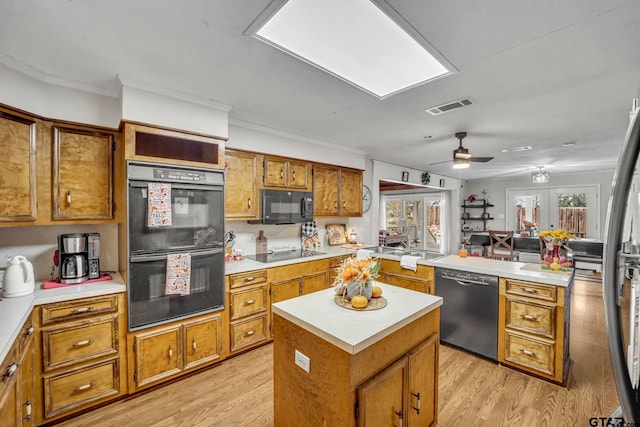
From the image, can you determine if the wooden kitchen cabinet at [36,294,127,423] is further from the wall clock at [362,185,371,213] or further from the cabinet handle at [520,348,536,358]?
the wall clock at [362,185,371,213]

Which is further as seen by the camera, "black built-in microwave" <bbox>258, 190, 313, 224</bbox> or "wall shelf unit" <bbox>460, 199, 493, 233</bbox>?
"wall shelf unit" <bbox>460, 199, 493, 233</bbox>

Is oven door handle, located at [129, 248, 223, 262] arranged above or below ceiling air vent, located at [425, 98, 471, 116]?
below

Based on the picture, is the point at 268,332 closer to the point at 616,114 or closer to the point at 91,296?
the point at 91,296

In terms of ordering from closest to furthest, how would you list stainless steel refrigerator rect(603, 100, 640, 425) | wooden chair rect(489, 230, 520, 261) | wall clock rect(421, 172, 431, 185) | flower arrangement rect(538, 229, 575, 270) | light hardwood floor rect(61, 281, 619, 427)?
stainless steel refrigerator rect(603, 100, 640, 425) → light hardwood floor rect(61, 281, 619, 427) → flower arrangement rect(538, 229, 575, 270) → wooden chair rect(489, 230, 520, 261) → wall clock rect(421, 172, 431, 185)

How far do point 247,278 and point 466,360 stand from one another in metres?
2.31

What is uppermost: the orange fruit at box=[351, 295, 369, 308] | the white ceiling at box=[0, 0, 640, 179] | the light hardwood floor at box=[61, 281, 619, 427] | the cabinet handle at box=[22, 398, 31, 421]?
the white ceiling at box=[0, 0, 640, 179]

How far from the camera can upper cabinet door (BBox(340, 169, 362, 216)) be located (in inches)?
169

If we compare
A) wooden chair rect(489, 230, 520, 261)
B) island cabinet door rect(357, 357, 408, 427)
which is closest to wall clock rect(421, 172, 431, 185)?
wooden chair rect(489, 230, 520, 261)

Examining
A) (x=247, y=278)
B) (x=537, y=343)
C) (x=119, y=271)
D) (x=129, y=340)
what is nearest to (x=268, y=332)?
(x=247, y=278)

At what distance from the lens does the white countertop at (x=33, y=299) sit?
138cm

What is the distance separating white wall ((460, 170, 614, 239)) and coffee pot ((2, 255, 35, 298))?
9008mm

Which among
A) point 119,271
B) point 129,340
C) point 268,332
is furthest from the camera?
point 268,332

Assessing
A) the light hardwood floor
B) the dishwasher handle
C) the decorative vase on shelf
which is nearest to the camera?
the decorative vase on shelf

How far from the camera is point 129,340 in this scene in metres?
2.18
